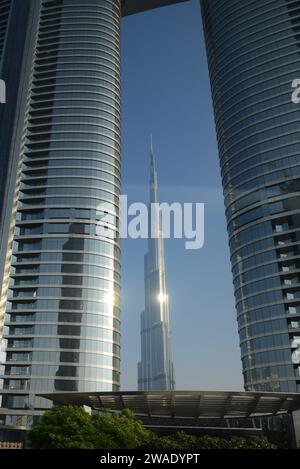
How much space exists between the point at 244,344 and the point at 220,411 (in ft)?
135

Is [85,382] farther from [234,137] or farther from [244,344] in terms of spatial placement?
[234,137]

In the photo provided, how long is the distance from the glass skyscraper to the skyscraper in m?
29.2

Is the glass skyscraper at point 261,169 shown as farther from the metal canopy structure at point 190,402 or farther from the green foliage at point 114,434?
the green foliage at point 114,434

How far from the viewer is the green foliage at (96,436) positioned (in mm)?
44906

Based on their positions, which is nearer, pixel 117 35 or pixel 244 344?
pixel 244 344

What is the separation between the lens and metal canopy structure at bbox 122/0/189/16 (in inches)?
6403

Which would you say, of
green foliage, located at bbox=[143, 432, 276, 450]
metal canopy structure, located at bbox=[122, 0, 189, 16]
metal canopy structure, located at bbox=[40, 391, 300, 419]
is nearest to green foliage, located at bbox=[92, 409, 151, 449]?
green foliage, located at bbox=[143, 432, 276, 450]

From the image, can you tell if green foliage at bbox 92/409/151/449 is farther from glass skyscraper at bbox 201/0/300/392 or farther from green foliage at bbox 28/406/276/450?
glass skyscraper at bbox 201/0/300/392

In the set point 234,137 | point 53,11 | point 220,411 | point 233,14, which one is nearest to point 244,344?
point 220,411

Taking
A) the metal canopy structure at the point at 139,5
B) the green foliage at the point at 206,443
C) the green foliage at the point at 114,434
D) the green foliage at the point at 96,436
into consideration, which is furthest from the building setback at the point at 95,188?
the green foliage at the point at 114,434

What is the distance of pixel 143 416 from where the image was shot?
67.3 metres

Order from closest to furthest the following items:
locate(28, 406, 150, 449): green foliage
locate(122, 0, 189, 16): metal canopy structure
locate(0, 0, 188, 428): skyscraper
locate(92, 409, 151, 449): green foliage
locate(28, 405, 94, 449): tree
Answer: locate(28, 405, 94, 449): tree < locate(28, 406, 150, 449): green foliage < locate(92, 409, 151, 449): green foliage < locate(0, 0, 188, 428): skyscraper < locate(122, 0, 189, 16): metal canopy structure

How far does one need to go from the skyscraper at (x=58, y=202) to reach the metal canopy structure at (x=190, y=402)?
3591cm
